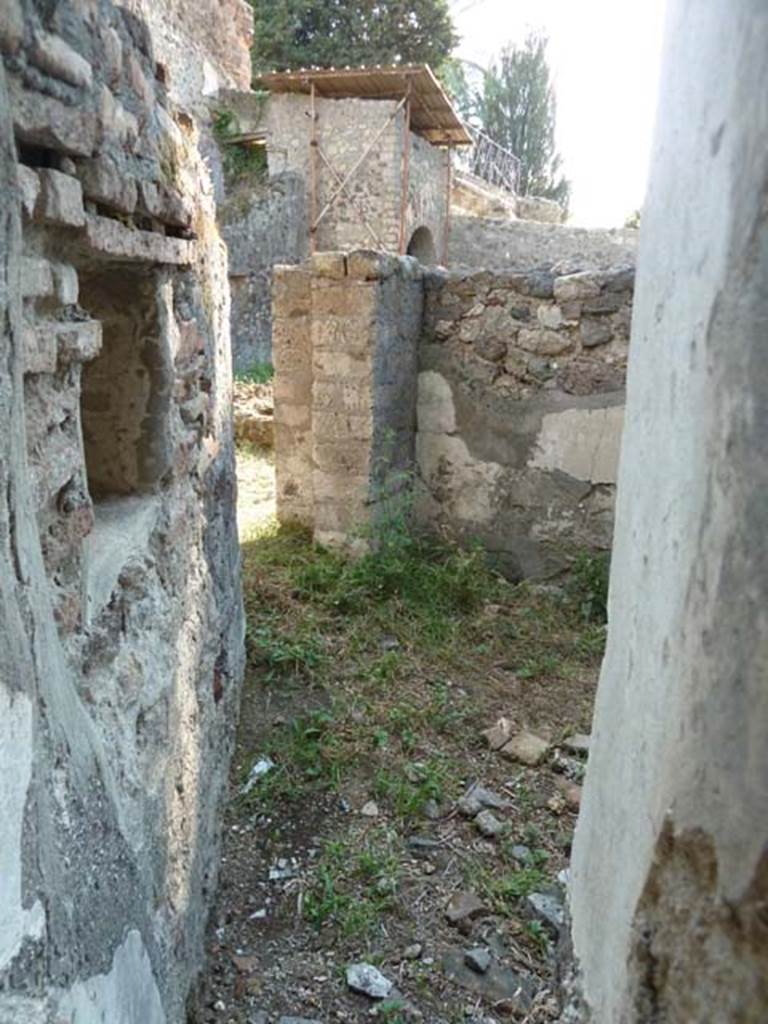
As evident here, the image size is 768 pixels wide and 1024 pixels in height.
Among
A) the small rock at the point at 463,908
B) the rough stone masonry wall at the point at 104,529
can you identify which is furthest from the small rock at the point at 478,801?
the rough stone masonry wall at the point at 104,529

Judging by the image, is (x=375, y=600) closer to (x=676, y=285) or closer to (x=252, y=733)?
(x=252, y=733)

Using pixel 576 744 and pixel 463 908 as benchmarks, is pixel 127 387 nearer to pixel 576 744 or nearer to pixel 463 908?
pixel 463 908

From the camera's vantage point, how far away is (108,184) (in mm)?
1558

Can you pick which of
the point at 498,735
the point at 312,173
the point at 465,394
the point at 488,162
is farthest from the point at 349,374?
the point at 488,162

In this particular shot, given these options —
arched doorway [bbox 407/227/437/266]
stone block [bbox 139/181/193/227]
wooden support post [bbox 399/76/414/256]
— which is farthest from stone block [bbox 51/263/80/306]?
arched doorway [bbox 407/227/437/266]

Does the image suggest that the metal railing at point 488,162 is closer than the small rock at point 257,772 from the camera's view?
No

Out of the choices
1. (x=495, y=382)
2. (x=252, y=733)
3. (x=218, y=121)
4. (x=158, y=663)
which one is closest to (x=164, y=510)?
(x=158, y=663)

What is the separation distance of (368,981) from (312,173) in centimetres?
1152

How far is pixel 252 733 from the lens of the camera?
10.0 feet

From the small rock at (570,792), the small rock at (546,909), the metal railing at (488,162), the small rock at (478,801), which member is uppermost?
the metal railing at (488,162)

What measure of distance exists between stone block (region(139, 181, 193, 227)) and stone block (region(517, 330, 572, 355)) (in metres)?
2.42

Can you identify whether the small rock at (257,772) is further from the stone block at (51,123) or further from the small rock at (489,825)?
the stone block at (51,123)

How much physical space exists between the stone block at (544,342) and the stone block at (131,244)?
2.46 m

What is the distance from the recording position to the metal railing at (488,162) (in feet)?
63.8
